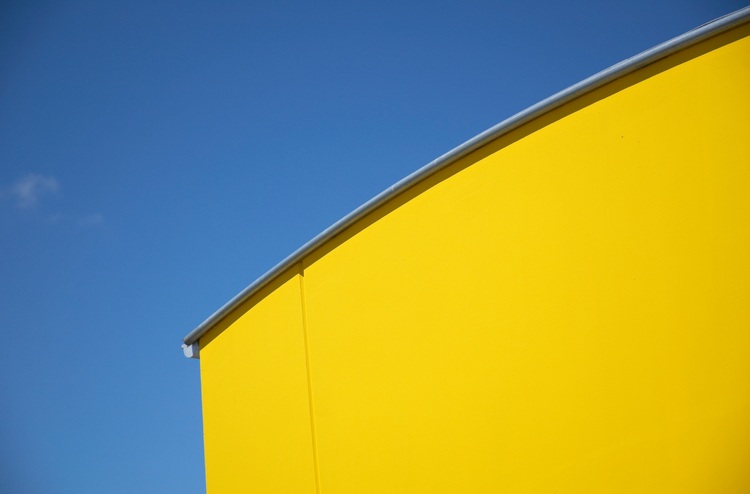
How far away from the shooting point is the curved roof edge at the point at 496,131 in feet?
10.6

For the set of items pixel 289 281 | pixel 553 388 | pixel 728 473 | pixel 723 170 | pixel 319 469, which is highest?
pixel 289 281

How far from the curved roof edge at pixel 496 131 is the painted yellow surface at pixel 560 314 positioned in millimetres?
64

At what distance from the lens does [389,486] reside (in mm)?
4359

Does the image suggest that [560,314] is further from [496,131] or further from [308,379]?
[308,379]

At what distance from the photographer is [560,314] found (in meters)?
3.59

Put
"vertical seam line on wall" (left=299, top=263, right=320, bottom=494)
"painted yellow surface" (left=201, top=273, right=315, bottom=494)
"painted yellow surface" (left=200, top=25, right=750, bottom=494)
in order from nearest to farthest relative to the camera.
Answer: "painted yellow surface" (left=200, top=25, right=750, bottom=494), "vertical seam line on wall" (left=299, top=263, right=320, bottom=494), "painted yellow surface" (left=201, top=273, right=315, bottom=494)

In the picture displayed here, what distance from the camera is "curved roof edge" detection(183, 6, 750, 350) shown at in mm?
3219

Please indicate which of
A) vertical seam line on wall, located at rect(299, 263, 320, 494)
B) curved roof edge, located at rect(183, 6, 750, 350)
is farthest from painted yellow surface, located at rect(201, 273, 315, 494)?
curved roof edge, located at rect(183, 6, 750, 350)

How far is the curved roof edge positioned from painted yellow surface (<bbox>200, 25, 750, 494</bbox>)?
64mm

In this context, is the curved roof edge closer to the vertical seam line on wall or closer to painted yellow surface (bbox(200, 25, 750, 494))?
painted yellow surface (bbox(200, 25, 750, 494))

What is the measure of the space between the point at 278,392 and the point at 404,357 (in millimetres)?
1579

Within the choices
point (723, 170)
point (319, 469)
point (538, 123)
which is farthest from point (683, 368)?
point (319, 469)

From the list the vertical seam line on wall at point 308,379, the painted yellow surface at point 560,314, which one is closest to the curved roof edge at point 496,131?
the painted yellow surface at point 560,314

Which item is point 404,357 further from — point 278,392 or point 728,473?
point 728,473
